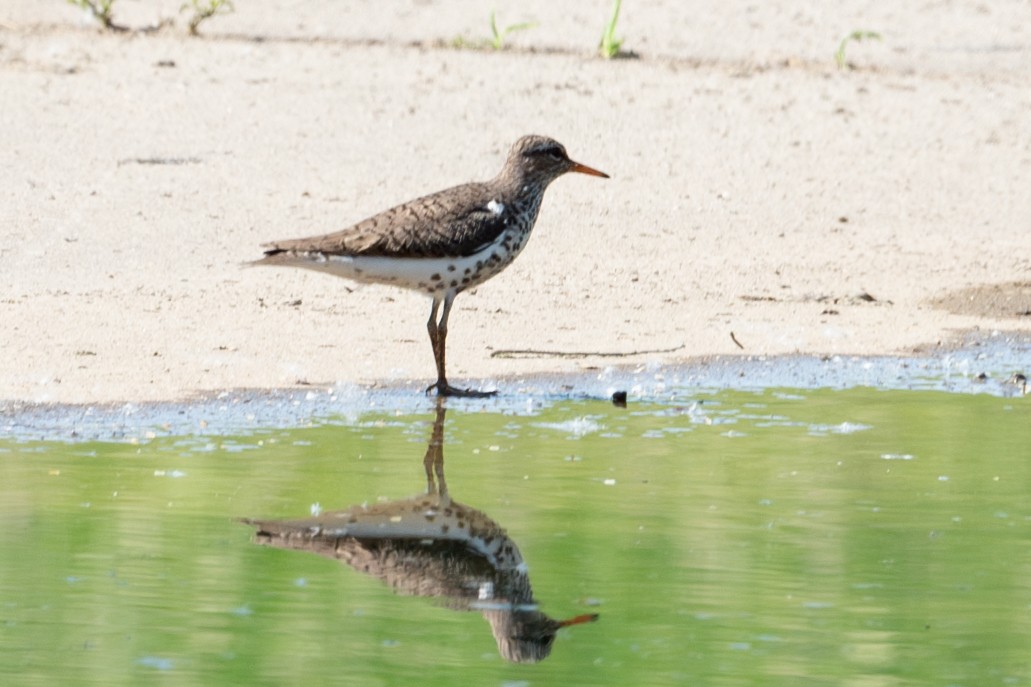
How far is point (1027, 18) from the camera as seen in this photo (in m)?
17.3

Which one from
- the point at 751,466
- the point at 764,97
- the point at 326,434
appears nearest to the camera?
the point at 751,466

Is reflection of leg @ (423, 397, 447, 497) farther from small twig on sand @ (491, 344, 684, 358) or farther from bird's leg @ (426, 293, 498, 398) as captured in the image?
small twig on sand @ (491, 344, 684, 358)

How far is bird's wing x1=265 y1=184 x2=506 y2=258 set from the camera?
29.8ft

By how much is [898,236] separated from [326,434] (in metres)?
5.72

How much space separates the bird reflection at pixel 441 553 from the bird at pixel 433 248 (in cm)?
196

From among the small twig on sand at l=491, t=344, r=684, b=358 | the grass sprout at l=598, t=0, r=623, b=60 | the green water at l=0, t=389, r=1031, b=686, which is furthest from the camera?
the grass sprout at l=598, t=0, r=623, b=60

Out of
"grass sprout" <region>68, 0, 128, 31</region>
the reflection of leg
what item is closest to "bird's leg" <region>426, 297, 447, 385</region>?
the reflection of leg

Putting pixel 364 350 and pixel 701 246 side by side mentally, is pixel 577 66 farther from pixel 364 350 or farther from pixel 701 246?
pixel 364 350

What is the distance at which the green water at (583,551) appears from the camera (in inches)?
213

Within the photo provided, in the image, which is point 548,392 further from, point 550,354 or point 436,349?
point 550,354

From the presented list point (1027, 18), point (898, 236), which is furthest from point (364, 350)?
point (1027, 18)

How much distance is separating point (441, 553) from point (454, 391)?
2605mm

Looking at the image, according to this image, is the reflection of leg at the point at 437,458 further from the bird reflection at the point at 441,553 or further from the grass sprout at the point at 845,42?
the grass sprout at the point at 845,42

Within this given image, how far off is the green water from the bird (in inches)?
25.4
